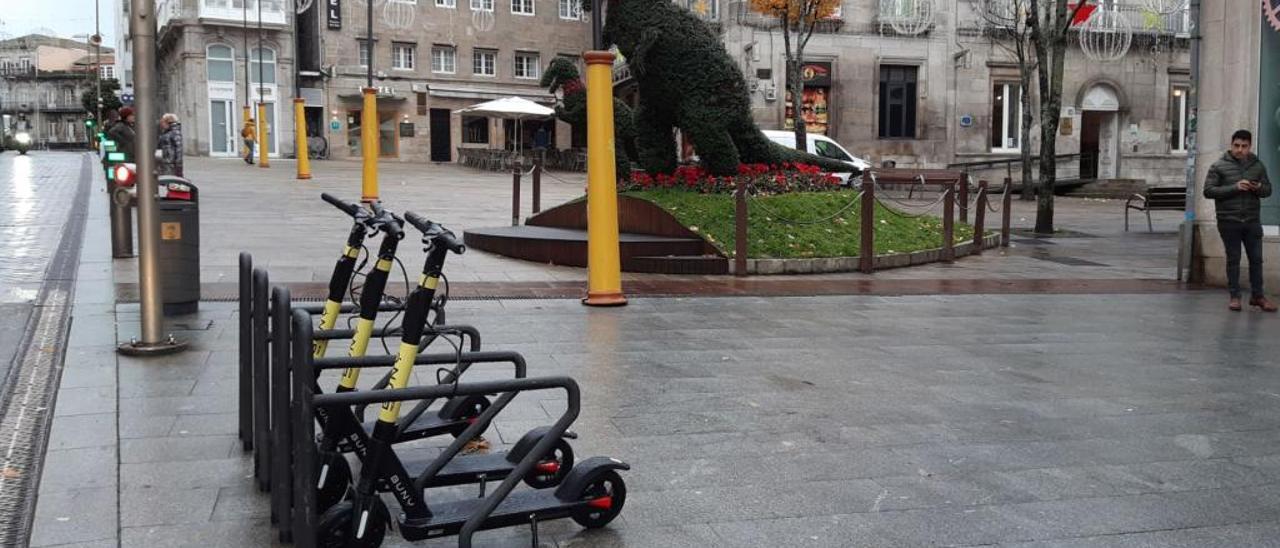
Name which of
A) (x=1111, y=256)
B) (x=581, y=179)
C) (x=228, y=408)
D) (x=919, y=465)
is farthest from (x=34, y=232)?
(x=581, y=179)

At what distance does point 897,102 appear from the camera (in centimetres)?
3825

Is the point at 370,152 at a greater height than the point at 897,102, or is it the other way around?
the point at 897,102

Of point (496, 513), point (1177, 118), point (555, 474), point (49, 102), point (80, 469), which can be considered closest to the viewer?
point (496, 513)

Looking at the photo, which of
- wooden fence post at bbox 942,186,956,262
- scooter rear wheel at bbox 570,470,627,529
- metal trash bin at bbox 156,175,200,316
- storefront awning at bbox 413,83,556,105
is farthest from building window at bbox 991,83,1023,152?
scooter rear wheel at bbox 570,470,627,529

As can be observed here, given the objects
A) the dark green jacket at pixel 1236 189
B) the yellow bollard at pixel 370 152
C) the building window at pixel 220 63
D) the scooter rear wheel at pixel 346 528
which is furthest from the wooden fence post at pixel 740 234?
the building window at pixel 220 63

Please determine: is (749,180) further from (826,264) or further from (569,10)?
(569,10)

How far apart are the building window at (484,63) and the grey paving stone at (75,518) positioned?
4697 cm

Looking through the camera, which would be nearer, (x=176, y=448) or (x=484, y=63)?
(x=176, y=448)

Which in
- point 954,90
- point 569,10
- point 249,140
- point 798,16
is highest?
point 569,10

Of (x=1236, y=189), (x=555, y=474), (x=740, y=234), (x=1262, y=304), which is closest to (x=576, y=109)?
(x=740, y=234)

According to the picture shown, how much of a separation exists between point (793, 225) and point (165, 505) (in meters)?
11.0

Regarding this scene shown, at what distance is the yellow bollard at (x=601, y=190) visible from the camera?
32.9 ft

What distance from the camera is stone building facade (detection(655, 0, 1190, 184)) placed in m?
36.9

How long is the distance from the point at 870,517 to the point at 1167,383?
3.70 m
